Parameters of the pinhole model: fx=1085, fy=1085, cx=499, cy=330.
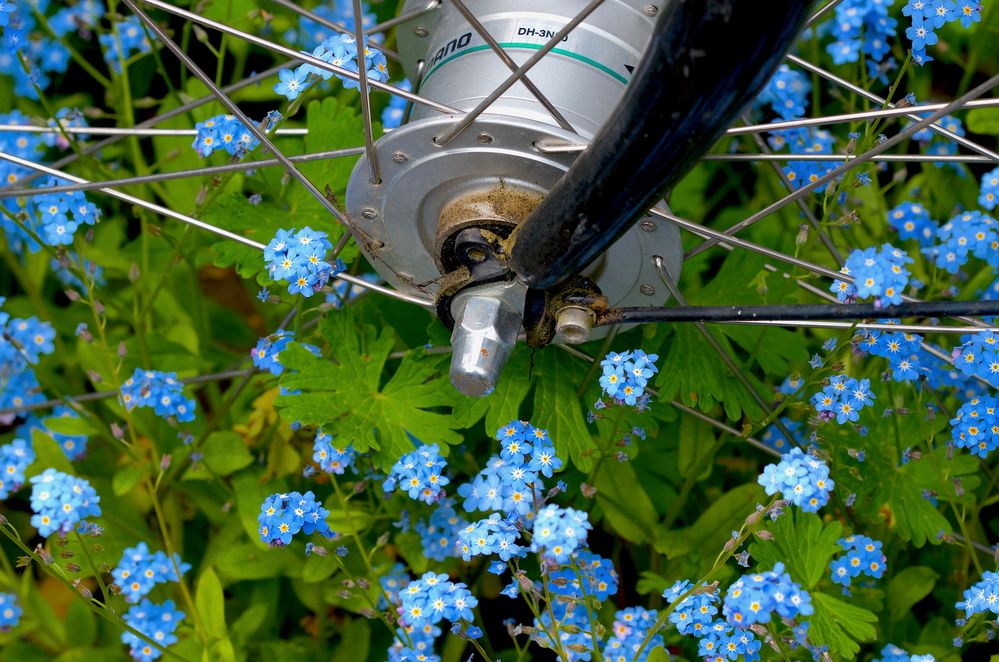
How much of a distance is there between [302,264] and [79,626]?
86cm

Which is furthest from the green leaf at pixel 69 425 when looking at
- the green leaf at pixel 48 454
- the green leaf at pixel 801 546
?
the green leaf at pixel 801 546

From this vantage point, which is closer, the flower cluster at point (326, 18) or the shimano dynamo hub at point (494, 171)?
the shimano dynamo hub at point (494, 171)

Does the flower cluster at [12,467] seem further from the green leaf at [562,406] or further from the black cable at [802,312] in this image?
the black cable at [802,312]

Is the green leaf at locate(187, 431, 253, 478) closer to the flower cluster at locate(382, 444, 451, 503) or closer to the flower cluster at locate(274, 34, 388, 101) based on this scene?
the flower cluster at locate(382, 444, 451, 503)

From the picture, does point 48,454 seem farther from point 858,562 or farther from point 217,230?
point 858,562

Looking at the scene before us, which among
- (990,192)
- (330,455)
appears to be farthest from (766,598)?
(990,192)

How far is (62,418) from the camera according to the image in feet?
6.16

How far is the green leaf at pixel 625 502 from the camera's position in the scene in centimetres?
172

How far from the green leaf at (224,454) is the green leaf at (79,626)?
282 millimetres

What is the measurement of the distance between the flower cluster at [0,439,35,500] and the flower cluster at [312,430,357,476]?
49 cm

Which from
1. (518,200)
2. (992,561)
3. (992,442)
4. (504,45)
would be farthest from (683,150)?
(992,561)

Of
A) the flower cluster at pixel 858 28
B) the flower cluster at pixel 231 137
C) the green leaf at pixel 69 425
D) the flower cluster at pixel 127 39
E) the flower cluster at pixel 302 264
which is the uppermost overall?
the flower cluster at pixel 127 39

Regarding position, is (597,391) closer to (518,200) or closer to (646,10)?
(518,200)

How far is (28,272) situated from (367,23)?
87cm
